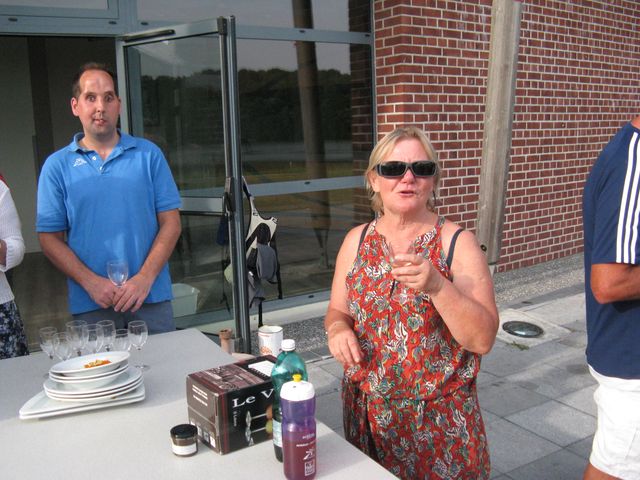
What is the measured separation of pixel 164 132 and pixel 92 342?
112 inches

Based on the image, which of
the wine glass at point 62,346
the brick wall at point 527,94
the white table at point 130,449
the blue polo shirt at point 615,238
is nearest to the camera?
the white table at point 130,449

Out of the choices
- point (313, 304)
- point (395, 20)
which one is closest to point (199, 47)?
point (395, 20)

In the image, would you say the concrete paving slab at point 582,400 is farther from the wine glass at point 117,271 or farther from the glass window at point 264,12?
the glass window at point 264,12

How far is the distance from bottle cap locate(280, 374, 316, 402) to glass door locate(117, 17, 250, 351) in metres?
2.48

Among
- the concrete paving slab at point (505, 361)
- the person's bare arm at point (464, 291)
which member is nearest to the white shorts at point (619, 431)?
the person's bare arm at point (464, 291)

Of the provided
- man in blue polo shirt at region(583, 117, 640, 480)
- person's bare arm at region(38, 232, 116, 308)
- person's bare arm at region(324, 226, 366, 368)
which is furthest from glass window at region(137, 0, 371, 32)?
man in blue polo shirt at region(583, 117, 640, 480)

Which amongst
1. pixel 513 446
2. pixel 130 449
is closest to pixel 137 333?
pixel 130 449

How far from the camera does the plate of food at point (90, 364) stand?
6.49 ft

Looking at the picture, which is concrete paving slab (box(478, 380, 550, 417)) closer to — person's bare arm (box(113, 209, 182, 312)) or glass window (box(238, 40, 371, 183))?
person's bare arm (box(113, 209, 182, 312))

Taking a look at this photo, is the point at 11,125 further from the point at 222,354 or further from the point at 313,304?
the point at 222,354

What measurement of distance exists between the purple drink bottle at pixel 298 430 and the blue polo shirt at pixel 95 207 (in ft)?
5.80

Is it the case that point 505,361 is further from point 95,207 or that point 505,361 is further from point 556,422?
point 95,207

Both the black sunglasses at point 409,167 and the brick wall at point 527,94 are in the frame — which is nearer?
the black sunglasses at point 409,167

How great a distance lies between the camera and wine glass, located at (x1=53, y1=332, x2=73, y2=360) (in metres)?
2.20
